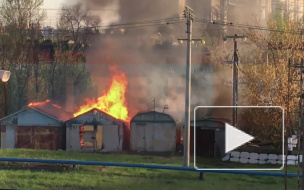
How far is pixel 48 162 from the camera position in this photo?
9156 millimetres

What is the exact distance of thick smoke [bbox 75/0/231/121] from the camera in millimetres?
17922

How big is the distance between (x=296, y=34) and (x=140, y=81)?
23.6ft

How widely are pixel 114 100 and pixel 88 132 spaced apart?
410cm

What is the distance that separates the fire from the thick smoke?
0.30m

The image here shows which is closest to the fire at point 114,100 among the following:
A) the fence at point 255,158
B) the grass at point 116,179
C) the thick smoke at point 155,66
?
the thick smoke at point 155,66

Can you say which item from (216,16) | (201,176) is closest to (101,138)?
(201,176)

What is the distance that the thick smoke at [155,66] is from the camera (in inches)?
706

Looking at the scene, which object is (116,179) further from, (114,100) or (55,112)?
(114,100)

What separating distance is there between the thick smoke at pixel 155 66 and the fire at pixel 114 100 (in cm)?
30

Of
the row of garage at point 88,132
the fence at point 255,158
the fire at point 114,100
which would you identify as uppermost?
the fire at point 114,100

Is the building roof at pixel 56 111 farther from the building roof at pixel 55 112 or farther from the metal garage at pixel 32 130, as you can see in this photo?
the metal garage at pixel 32 130

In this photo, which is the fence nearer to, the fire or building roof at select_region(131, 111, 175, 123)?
building roof at select_region(131, 111, 175, 123)
